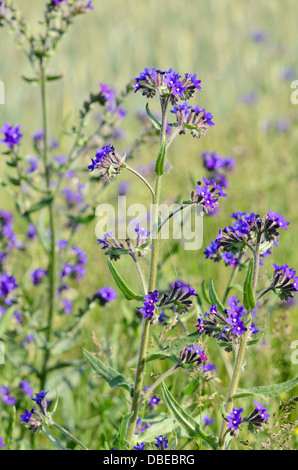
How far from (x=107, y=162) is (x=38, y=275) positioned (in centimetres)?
186

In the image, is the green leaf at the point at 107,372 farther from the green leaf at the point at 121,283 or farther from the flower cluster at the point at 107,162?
the flower cluster at the point at 107,162

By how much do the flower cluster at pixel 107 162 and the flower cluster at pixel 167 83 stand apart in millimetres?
264

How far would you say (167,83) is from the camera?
1.94 metres

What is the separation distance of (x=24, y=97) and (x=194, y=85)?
6.21 metres

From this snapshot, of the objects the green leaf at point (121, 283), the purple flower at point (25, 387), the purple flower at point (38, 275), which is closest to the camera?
the green leaf at point (121, 283)

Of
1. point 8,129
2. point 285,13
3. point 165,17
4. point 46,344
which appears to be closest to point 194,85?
point 8,129

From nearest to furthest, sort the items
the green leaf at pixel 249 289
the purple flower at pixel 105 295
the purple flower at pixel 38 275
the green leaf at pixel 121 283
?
the green leaf at pixel 249 289 → the green leaf at pixel 121 283 → the purple flower at pixel 105 295 → the purple flower at pixel 38 275

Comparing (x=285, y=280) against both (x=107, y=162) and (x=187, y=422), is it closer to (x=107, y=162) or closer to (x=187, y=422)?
(x=187, y=422)

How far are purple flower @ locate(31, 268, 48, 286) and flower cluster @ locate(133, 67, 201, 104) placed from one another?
1.95 m

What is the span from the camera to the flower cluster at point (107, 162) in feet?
6.35

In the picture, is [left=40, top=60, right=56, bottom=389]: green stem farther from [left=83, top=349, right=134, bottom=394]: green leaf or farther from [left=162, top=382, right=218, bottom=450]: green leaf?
[left=162, top=382, right=218, bottom=450]: green leaf

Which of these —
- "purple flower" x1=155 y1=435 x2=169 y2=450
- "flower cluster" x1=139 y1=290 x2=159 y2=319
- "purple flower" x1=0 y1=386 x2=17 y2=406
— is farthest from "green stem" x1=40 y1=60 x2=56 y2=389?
"flower cluster" x1=139 y1=290 x2=159 y2=319

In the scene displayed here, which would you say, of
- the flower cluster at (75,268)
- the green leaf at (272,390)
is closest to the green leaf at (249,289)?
the green leaf at (272,390)

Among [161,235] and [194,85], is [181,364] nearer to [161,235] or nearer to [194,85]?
[161,235]
